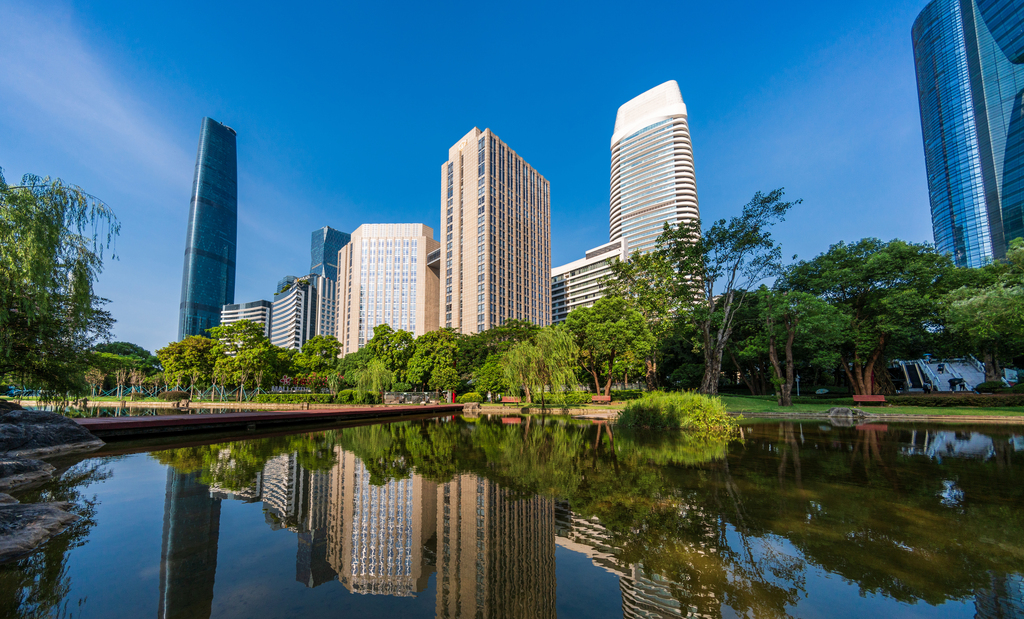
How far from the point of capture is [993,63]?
76375 mm

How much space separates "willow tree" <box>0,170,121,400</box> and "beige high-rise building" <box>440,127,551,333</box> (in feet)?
236

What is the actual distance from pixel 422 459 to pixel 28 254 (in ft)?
40.4

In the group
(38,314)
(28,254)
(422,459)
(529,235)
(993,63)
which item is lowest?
(422,459)

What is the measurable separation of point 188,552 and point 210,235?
20390 cm

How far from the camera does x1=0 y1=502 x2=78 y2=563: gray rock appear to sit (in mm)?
4496

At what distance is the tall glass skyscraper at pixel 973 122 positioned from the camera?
69562 mm

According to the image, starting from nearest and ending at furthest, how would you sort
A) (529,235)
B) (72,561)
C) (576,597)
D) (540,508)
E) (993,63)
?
1. (576,597)
2. (72,561)
3. (540,508)
4. (993,63)
5. (529,235)

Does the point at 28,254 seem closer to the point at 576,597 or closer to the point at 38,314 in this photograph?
the point at 38,314

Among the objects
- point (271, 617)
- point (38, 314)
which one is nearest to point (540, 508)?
point (271, 617)

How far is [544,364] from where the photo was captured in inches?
1115

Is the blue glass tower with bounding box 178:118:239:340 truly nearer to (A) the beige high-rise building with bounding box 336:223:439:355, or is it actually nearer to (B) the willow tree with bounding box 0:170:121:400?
(A) the beige high-rise building with bounding box 336:223:439:355

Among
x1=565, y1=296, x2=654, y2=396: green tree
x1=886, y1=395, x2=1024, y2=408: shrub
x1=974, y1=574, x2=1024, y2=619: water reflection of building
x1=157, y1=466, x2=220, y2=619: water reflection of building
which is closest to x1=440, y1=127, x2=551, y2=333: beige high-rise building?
x1=565, y1=296, x2=654, y2=396: green tree

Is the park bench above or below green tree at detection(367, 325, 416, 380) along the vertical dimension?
below

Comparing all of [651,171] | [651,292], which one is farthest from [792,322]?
[651,171]
